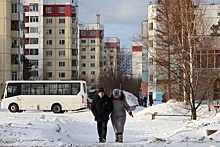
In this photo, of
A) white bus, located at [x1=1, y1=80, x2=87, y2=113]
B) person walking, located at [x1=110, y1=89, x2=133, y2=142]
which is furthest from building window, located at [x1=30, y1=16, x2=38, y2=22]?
person walking, located at [x1=110, y1=89, x2=133, y2=142]

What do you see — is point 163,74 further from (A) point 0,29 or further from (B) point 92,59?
(B) point 92,59

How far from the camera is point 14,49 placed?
6044cm

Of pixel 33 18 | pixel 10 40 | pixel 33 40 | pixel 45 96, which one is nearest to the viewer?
pixel 45 96

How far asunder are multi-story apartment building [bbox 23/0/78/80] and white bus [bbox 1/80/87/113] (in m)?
51.0

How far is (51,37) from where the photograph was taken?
9044 cm

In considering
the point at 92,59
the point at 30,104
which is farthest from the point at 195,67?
the point at 92,59

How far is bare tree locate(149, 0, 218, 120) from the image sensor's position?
2388 centimetres

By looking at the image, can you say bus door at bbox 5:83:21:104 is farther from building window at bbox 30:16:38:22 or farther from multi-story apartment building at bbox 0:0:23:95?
building window at bbox 30:16:38:22

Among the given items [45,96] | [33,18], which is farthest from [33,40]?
[45,96]

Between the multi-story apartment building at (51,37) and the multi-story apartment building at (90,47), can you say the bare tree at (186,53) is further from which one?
the multi-story apartment building at (90,47)

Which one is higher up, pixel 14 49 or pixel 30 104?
pixel 14 49

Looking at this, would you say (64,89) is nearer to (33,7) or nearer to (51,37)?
(33,7)

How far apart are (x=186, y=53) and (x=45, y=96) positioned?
14734 mm

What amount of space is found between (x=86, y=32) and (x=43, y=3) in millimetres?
30015
